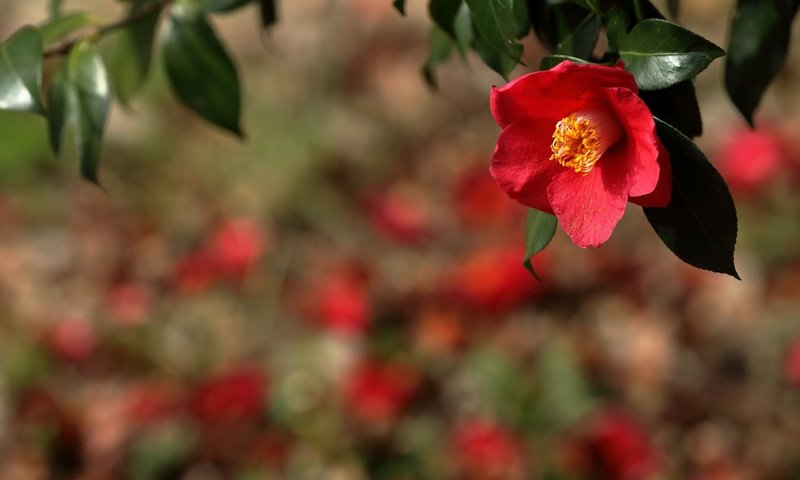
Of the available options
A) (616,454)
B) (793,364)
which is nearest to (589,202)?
(616,454)

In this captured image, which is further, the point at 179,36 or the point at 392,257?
the point at 392,257

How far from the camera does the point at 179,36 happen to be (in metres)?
1.06

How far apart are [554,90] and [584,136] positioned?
39mm

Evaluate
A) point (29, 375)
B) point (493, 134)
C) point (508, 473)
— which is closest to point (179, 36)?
A: point (508, 473)

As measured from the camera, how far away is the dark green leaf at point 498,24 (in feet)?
2.42

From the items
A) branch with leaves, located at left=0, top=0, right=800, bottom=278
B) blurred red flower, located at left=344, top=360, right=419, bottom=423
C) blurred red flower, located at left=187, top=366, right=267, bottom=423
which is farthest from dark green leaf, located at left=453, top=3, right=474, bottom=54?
blurred red flower, located at left=187, top=366, right=267, bottom=423

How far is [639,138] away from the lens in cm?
68

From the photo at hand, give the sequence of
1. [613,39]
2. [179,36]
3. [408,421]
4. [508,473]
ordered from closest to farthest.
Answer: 1. [613,39]
2. [179,36]
3. [508,473]
4. [408,421]

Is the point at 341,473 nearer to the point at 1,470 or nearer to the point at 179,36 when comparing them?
the point at 1,470

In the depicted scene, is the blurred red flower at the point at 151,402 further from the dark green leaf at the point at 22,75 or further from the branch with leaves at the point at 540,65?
the dark green leaf at the point at 22,75

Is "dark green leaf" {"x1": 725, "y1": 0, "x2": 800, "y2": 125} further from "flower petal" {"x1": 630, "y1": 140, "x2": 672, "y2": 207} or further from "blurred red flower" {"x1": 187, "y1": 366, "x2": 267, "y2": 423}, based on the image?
"blurred red flower" {"x1": 187, "y1": 366, "x2": 267, "y2": 423}

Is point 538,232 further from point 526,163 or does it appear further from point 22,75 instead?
point 22,75

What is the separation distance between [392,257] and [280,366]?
0.45m

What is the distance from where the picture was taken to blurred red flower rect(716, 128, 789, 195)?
2.35 metres
